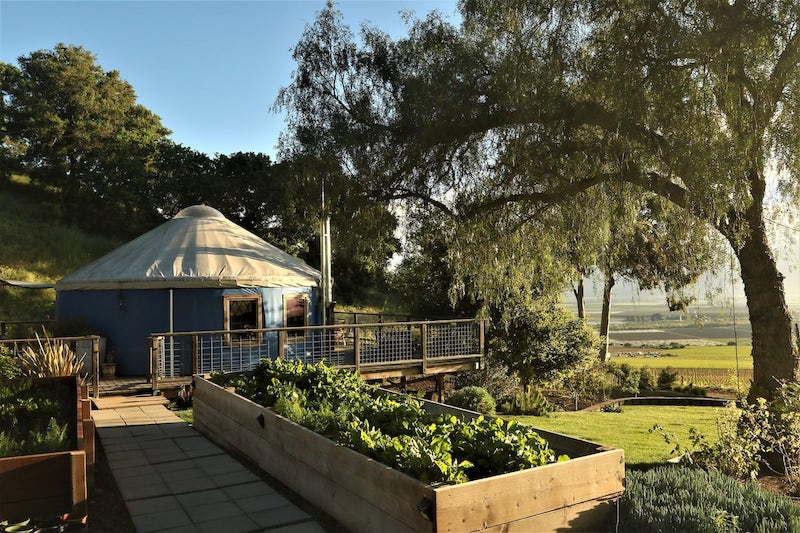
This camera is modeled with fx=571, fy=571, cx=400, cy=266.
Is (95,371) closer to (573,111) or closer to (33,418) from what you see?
(33,418)

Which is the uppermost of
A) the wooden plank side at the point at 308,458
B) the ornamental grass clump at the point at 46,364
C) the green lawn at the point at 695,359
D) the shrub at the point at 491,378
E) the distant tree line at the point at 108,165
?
the distant tree line at the point at 108,165

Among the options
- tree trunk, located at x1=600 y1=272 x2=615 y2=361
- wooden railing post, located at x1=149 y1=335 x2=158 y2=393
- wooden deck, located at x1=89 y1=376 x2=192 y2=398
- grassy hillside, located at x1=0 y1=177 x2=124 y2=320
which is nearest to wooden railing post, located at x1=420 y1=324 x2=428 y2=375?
wooden deck, located at x1=89 y1=376 x2=192 y2=398

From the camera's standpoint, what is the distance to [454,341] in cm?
1162

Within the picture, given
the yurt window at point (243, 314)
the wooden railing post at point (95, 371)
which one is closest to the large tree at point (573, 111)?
the yurt window at point (243, 314)

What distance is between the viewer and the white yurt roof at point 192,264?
10.8 meters

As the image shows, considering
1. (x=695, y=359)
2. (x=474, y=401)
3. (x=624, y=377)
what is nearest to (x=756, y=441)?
(x=474, y=401)

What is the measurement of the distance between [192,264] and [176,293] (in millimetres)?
642

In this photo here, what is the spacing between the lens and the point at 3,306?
1975 cm

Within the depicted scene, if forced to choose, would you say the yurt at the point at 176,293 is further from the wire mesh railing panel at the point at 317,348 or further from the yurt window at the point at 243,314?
the wire mesh railing panel at the point at 317,348

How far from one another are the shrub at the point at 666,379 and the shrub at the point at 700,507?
1663cm

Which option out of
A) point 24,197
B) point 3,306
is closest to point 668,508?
point 3,306

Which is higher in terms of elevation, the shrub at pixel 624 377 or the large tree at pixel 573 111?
the large tree at pixel 573 111

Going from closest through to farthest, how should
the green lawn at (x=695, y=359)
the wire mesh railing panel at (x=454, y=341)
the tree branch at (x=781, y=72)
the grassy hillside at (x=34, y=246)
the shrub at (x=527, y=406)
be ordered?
1. the tree branch at (x=781, y=72)
2. the wire mesh railing panel at (x=454, y=341)
3. the shrub at (x=527, y=406)
4. the grassy hillside at (x=34, y=246)
5. the green lawn at (x=695, y=359)

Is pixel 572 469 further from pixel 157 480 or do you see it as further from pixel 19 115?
pixel 19 115
